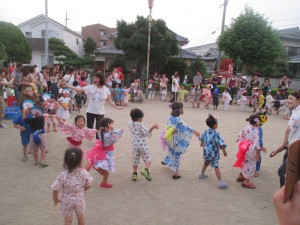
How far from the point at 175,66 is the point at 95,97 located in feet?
59.2

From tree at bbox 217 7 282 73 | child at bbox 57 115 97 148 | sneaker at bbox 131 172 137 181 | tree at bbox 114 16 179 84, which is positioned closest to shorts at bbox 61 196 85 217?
child at bbox 57 115 97 148

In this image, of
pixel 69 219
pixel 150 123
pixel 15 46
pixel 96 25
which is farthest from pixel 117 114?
pixel 96 25

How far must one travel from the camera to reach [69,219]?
324cm

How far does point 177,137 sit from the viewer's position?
17.7 feet

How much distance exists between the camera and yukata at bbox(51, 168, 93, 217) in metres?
3.17

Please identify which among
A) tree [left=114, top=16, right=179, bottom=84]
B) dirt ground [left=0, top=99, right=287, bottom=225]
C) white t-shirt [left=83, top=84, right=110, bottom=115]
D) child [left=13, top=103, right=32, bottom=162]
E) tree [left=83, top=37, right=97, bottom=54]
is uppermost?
tree [left=83, top=37, right=97, bottom=54]

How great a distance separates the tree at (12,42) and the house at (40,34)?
867cm

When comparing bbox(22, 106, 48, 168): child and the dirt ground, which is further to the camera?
bbox(22, 106, 48, 168): child

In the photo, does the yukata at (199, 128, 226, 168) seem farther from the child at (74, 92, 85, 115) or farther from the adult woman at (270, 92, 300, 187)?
the child at (74, 92, 85, 115)

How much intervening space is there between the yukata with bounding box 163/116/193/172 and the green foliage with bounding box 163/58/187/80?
18.5m

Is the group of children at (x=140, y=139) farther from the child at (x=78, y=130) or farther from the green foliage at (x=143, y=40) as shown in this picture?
the green foliage at (x=143, y=40)

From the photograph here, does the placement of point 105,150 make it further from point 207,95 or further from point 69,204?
point 207,95

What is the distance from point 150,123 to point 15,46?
21205 mm

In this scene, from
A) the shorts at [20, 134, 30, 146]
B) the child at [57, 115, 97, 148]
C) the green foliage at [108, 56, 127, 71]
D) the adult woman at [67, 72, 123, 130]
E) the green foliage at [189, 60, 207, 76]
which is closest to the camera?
the child at [57, 115, 97, 148]
